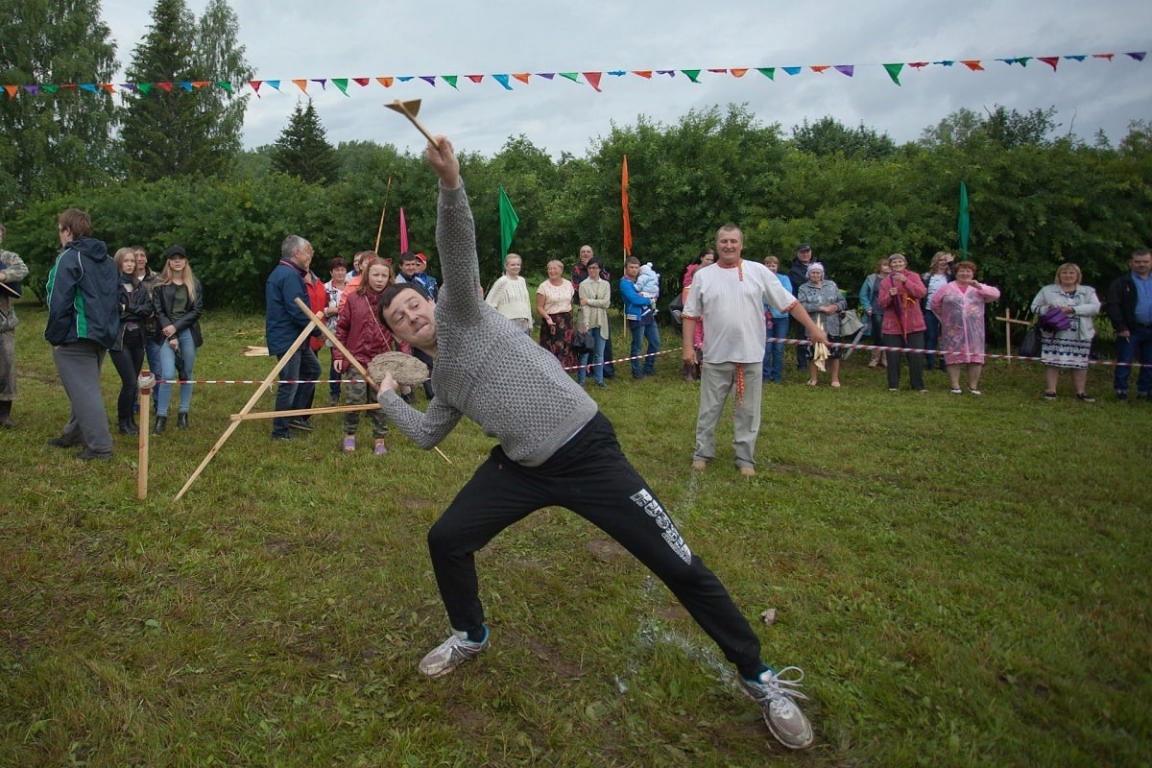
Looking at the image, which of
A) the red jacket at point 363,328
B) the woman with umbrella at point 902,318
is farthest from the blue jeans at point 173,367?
the woman with umbrella at point 902,318

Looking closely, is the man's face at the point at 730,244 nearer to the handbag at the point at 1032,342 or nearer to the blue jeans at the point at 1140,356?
the handbag at the point at 1032,342

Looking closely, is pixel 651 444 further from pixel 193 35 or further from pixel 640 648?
pixel 193 35

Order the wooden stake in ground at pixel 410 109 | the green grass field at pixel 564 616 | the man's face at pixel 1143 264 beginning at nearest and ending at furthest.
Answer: the wooden stake in ground at pixel 410 109 → the green grass field at pixel 564 616 → the man's face at pixel 1143 264

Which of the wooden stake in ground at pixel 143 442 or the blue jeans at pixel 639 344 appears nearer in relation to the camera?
the wooden stake in ground at pixel 143 442

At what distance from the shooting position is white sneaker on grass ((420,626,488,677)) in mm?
3467

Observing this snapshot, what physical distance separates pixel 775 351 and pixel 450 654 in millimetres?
8668

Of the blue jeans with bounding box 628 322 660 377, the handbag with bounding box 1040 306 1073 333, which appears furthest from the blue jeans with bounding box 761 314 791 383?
the handbag with bounding box 1040 306 1073 333

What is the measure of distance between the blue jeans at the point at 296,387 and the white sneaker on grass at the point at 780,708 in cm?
557

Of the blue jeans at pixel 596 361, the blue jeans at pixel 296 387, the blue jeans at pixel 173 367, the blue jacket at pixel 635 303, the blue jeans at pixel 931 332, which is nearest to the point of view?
the blue jeans at pixel 296 387

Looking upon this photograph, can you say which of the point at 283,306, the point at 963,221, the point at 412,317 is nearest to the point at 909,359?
the point at 963,221

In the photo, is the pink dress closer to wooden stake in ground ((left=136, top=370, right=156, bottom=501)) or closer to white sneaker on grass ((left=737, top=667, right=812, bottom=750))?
white sneaker on grass ((left=737, top=667, right=812, bottom=750))

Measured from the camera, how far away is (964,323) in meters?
10.3

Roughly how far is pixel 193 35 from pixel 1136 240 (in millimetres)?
42484

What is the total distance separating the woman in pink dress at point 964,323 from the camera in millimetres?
10328
